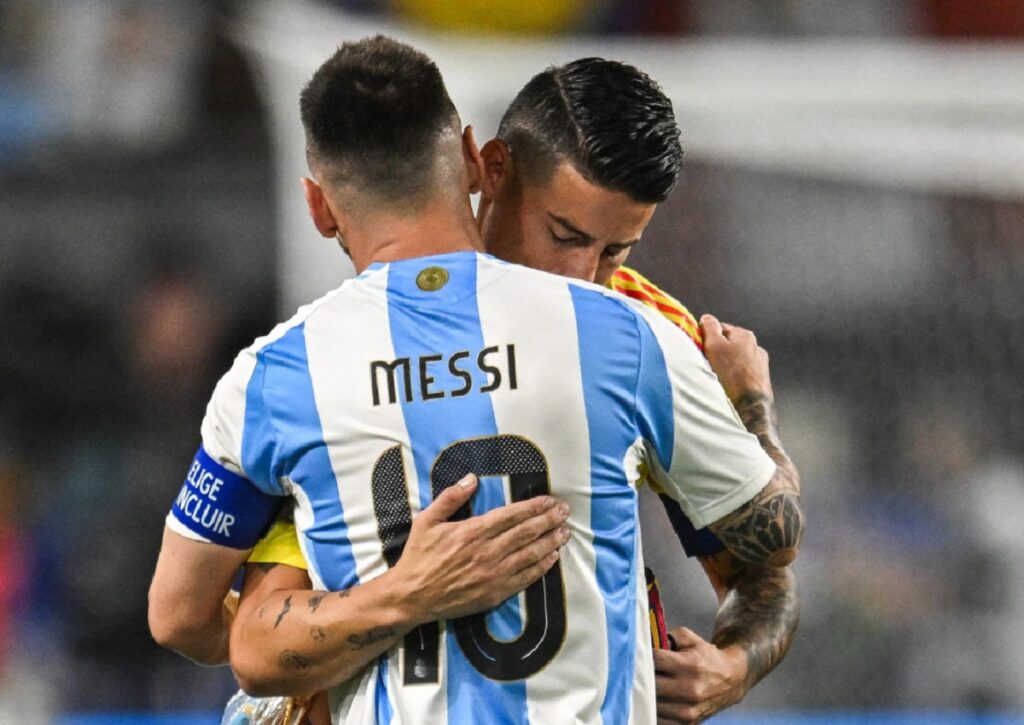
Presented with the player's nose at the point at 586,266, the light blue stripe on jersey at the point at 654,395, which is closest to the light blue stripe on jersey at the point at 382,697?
the light blue stripe on jersey at the point at 654,395

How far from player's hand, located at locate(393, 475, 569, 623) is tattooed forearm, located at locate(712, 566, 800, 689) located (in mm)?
515

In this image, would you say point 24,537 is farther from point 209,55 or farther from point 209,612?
point 209,612

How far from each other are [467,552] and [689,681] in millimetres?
408

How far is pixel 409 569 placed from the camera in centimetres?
177

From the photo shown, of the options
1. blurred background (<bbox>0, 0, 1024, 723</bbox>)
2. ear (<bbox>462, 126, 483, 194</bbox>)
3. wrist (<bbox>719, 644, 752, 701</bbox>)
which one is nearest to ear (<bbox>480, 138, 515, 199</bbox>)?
ear (<bbox>462, 126, 483, 194</bbox>)

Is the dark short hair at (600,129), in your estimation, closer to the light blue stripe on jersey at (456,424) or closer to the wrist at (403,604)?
the light blue stripe on jersey at (456,424)

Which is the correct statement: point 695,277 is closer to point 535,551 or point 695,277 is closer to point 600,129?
point 600,129

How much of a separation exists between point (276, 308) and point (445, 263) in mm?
4689

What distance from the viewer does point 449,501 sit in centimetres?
177

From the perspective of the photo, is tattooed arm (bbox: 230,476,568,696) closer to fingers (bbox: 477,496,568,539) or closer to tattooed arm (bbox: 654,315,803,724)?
fingers (bbox: 477,496,568,539)

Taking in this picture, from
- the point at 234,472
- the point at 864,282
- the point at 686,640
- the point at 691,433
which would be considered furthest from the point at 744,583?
the point at 864,282

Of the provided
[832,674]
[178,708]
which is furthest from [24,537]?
[832,674]

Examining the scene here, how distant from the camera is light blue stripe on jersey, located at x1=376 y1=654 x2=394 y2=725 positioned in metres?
1.82

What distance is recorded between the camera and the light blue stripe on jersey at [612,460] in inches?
71.3
